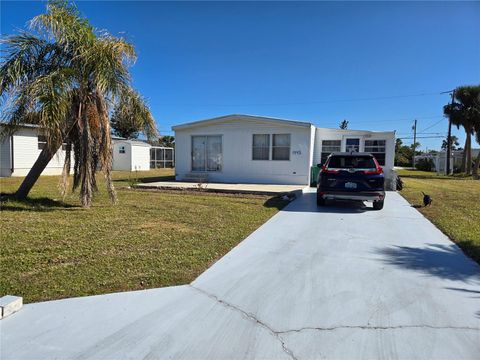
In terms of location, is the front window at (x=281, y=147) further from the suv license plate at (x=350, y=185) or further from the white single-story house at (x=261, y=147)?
the suv license plate at (x=350, y=185)

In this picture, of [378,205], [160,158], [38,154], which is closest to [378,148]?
[378,205]

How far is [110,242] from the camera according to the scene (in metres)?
5.50

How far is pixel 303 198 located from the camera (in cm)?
1154

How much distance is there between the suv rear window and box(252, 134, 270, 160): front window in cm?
624

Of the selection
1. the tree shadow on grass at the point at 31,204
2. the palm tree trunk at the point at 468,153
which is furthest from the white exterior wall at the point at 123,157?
the palm tree trunk at the point at 468,153

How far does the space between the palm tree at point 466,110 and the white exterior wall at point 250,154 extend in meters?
22.1

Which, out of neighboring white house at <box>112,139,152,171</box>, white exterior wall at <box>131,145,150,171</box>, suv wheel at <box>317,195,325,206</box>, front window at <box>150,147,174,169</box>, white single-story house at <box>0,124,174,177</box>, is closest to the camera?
suv wheel at <box>317,195,325,206</box>

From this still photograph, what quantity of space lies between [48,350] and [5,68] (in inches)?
294

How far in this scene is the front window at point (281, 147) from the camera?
15250 millimetres

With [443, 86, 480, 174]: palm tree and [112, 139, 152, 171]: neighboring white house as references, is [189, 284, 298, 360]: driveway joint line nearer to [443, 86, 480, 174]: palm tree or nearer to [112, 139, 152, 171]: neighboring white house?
[112, 139, 152, 171]: neighboring white house

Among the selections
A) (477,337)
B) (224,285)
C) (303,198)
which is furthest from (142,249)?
(303,198)

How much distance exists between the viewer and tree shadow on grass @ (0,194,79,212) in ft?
27.4

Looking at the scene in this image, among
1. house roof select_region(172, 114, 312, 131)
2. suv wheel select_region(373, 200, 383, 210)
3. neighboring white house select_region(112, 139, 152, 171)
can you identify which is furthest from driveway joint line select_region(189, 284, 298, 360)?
neighboring white house select_region(112, 139, 152, 171)

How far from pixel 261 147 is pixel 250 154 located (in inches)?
24.0
